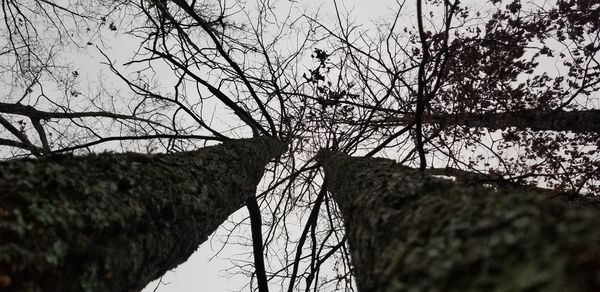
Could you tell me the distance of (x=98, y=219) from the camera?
134cm

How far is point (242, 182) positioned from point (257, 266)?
162 centimetres

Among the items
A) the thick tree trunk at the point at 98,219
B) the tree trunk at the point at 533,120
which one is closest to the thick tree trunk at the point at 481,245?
the thick tree trunk at the point at 98,219

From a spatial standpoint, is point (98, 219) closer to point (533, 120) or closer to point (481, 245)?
point (481, 245)

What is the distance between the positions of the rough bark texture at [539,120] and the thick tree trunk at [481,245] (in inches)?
181

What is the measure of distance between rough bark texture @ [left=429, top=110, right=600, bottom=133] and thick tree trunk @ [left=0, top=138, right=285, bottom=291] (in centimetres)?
446

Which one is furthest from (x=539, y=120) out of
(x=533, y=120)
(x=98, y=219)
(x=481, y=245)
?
(x=98, y=219)

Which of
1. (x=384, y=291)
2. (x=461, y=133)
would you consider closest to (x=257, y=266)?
(x=384, y=291)

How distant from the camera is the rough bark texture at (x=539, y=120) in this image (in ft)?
16.3

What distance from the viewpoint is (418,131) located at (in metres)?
2.67

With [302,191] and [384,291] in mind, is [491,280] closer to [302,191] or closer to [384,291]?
[384,291]

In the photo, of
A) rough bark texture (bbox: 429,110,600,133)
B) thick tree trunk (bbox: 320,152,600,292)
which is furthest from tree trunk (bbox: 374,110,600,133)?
thick tree trunk (bbox: 320,152,600,292)

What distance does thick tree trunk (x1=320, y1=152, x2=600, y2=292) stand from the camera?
0.69m

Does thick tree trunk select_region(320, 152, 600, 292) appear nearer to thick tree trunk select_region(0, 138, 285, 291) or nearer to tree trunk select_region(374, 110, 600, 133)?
thick tree trunk select_region(0, 138, 285, 291)

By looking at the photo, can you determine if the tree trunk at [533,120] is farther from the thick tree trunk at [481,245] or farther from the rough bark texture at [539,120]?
A: the thick tree trunk at [481,245]
